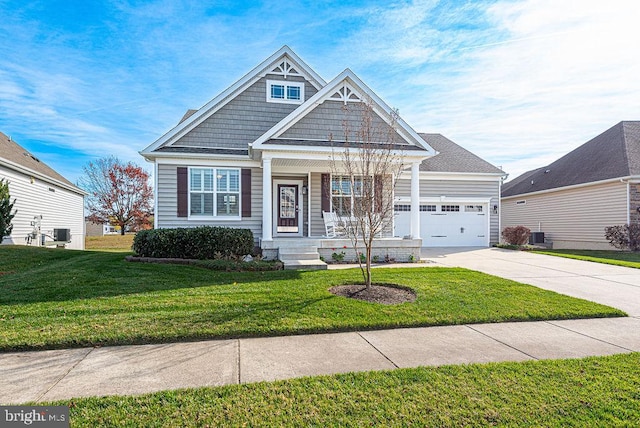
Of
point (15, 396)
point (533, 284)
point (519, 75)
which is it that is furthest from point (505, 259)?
point (15, 396)

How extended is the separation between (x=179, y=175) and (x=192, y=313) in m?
7.39

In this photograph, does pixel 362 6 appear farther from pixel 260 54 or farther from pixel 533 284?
pixel 533 284

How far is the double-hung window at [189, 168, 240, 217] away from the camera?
11.2m

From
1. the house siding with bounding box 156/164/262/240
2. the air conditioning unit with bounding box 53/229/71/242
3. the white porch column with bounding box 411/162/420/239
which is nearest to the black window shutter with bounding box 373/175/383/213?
the white porch column with bounding box 411/162/420/239

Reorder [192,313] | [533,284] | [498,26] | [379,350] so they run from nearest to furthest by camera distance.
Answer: [379,350], [192,313], [533,284], [498,26]

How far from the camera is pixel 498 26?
8391 millimetres

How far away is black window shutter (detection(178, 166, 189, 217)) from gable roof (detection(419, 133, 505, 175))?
10.3 meters

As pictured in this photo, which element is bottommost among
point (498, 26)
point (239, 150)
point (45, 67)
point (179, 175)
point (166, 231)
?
point (166, 231)

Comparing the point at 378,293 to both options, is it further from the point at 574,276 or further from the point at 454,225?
the point at 454,225

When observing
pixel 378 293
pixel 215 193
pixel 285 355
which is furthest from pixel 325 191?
pixel 285 355

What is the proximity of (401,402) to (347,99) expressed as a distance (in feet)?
30.6

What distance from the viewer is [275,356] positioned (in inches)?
140

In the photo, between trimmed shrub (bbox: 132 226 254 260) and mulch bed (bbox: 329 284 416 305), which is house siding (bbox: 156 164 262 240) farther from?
mulch bed (bbox: 329 284 416 305)

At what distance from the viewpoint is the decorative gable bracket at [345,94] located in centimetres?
1038
